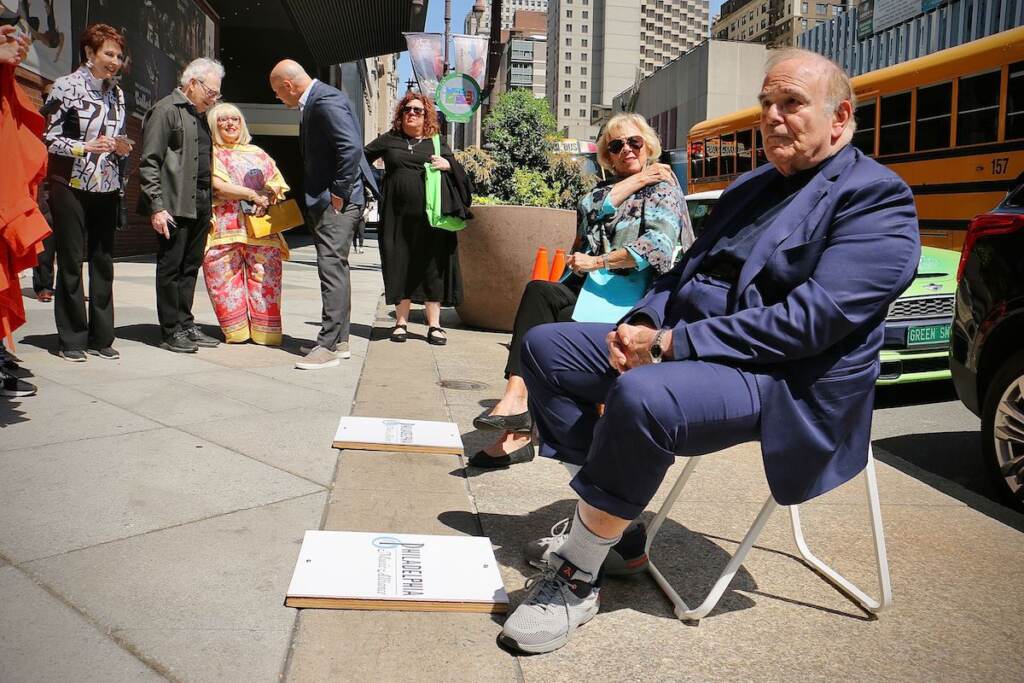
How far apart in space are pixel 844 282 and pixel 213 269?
5.56 metres

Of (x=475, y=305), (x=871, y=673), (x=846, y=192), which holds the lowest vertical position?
(x=871, y=673)

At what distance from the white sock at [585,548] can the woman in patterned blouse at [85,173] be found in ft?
14.6

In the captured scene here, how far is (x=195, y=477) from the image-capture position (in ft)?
11.8

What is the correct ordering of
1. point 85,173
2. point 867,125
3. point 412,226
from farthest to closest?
point 867,125
point 412,226
point 85,173

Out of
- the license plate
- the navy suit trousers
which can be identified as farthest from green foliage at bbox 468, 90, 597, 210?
the navy suit trousers

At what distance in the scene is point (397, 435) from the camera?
4445mm

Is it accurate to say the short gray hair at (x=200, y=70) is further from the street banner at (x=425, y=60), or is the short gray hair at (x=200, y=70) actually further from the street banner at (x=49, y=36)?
the street banner at (x=425, y=60)

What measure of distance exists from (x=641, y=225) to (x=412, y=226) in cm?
377

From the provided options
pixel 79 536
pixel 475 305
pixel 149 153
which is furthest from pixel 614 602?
pixel 475 305

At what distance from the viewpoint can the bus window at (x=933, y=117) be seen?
12.0 m

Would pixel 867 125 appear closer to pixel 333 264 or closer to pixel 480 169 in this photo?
pixel 480 169

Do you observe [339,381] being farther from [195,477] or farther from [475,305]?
[475,305]

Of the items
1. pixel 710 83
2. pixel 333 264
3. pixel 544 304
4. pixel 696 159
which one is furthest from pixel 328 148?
pixel 710 83

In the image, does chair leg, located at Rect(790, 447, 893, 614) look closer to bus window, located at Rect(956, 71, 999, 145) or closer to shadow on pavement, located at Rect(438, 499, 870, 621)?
shadow on pavement, located at Rect(438, 499, 870, 621)
